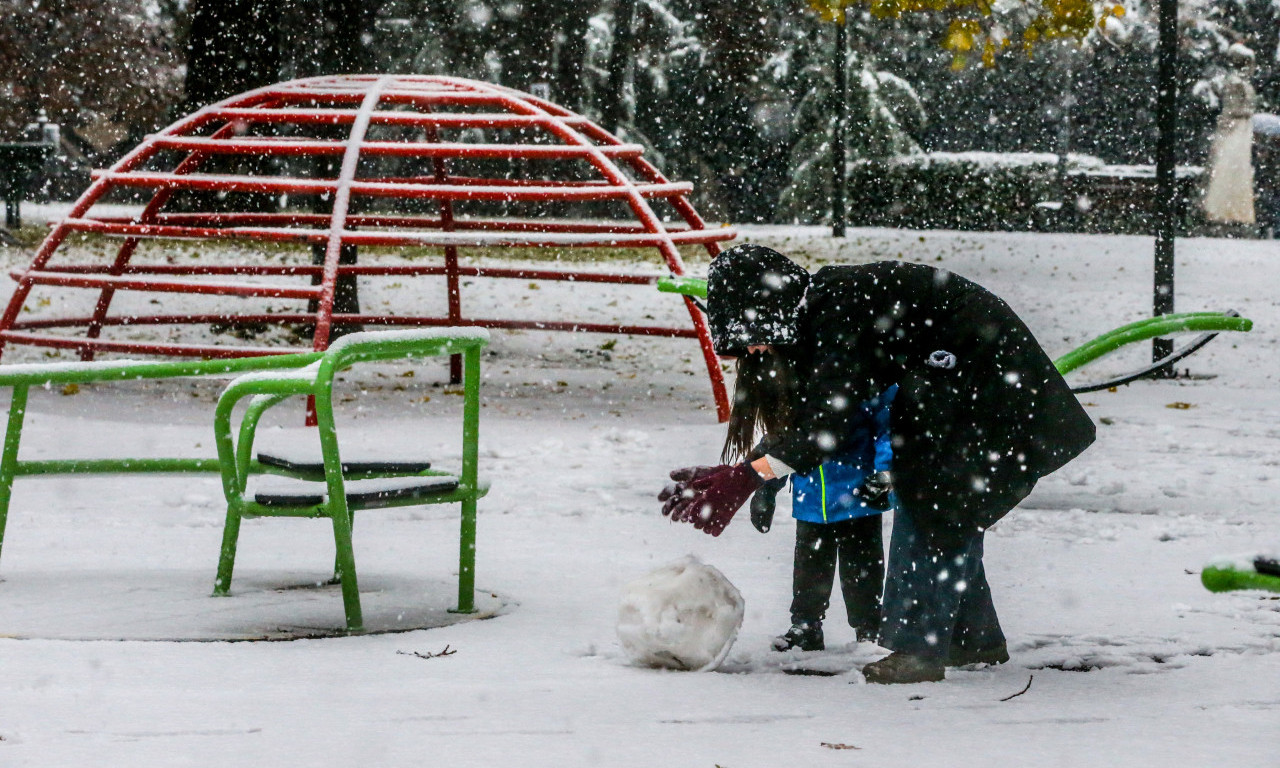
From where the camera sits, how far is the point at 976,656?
4203mm

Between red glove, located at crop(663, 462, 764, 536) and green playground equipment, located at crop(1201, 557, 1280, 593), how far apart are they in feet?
5.17

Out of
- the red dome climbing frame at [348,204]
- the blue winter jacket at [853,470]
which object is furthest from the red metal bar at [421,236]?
the blue winter jacket at [853,470]

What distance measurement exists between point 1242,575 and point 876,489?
5.85 feet

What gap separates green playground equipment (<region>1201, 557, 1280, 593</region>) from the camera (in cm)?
231

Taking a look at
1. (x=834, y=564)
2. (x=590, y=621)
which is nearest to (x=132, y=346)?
(x=590, y=621)

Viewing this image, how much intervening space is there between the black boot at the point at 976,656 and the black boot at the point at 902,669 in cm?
17

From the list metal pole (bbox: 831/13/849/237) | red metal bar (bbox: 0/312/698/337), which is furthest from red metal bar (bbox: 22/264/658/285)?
metal pole (bbox: 831/13/849/237)

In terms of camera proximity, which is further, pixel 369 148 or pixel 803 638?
pixel 369 148

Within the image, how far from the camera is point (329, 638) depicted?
4.41 m

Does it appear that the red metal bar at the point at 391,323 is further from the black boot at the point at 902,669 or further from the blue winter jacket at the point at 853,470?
the black boot at the point at 902,669

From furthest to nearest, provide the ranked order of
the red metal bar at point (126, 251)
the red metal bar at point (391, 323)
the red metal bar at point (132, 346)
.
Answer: the red metal bar at point (126, 251) < the red metal bar at point (391, 323) < the red metal bar at point (132, 346)

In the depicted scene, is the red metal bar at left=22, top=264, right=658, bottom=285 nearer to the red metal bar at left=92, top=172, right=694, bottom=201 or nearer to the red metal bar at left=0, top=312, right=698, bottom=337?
the red metal bar at left=0, top=312, right=698, bottom=337

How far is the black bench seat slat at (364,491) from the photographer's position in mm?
4438

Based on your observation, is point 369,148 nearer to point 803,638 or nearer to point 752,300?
point 803,638
